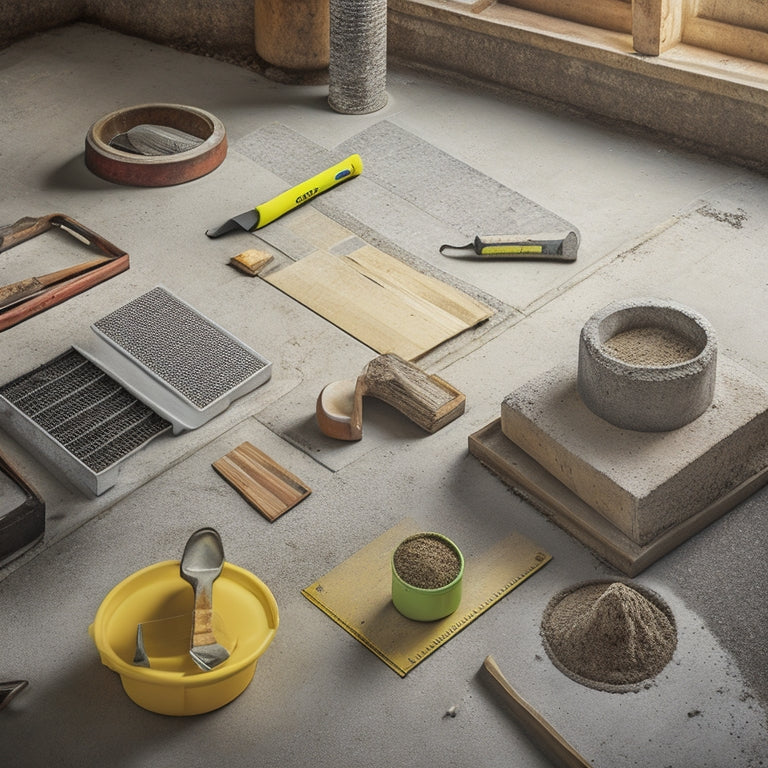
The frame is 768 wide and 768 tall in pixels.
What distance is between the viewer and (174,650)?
3.77 meters

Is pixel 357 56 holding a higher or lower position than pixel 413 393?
higher

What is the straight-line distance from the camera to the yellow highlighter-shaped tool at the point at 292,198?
20.0 feet

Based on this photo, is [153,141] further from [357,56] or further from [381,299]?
[381,299]

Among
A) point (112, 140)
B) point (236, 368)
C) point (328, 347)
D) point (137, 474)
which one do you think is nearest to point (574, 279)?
point (328, 347)

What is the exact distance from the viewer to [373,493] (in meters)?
4.62

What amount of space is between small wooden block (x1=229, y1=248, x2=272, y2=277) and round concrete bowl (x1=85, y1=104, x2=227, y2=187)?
87cm

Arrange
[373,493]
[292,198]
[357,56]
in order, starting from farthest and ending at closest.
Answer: [357,56]
[292,198]
[373,493]

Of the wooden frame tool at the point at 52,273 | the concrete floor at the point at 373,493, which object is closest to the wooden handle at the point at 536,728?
the concrete floor at the point at 373,493

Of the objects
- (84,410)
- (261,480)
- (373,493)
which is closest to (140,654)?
(261,480)

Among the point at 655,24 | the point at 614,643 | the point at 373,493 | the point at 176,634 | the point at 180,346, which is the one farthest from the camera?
the point at 655,24

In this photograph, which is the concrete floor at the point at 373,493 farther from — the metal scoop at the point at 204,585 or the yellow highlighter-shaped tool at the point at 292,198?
the metal scoop at the point at 204,585

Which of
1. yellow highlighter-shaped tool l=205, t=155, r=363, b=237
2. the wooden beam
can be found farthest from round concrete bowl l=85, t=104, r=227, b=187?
the wooden beam

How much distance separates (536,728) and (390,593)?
0.77m

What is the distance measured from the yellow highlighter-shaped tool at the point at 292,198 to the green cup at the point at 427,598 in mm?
2564
